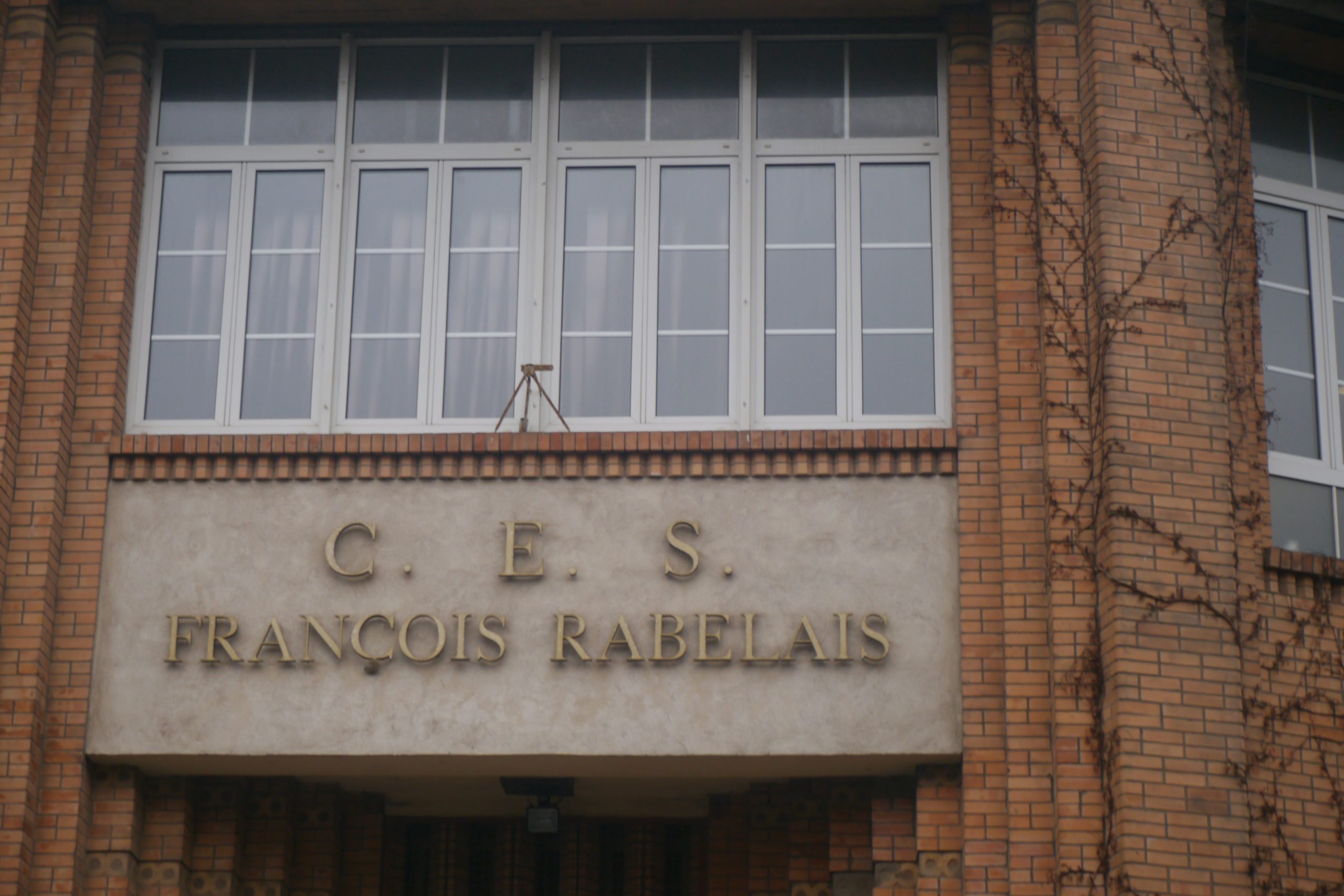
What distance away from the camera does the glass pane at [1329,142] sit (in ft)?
43.4

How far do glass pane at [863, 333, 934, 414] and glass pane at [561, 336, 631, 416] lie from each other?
5.20 ft

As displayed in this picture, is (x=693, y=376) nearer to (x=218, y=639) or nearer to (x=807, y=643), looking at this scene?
(x=807, y=643)

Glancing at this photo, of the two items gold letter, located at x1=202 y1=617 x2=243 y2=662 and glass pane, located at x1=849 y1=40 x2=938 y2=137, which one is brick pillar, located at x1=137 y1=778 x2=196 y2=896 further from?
glass pane, located at x1=849 y1=40 x2=938 y2=137

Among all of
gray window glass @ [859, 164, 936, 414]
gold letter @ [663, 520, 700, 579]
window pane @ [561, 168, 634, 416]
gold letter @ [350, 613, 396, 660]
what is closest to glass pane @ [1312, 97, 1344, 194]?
gray window glass @ [859, 164, 936, 414]

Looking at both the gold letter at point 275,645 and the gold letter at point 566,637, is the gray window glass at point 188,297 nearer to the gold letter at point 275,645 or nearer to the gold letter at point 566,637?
the gold letter at point 275,645

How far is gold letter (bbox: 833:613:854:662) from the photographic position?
1156cm

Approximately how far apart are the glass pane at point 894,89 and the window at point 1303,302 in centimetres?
229

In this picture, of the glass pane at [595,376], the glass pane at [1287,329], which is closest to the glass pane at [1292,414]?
the glass pane at [1287,329]

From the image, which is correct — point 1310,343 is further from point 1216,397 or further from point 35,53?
point 35,53

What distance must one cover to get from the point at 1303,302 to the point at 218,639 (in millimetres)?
7484

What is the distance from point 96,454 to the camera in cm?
1227

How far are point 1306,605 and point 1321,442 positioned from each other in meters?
1.38

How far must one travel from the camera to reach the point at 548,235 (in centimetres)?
1283

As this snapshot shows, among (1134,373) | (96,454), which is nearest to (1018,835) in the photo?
(1134,373)
